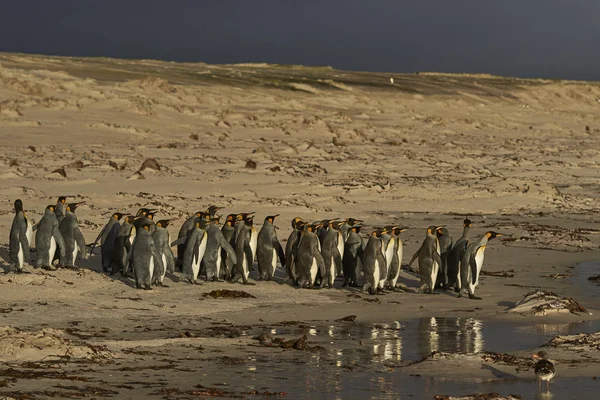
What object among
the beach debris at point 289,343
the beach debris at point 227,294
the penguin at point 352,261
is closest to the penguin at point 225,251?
the beach debris at point 227,294

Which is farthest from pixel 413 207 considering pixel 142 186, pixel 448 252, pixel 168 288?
pixel 168 288

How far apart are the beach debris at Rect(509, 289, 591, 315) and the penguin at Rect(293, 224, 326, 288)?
296 cm

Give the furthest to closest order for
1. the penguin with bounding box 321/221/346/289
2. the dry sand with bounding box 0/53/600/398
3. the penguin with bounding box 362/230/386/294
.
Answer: the penguin with bounding box 321/221/346/289
the penguin with bounding box 362/230/386/294
the dry sand with bounding box 0/53/600/398

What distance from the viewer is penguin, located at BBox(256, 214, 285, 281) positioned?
16.2 metres

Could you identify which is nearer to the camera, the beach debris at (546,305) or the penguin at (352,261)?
the beach debris at (546,305)

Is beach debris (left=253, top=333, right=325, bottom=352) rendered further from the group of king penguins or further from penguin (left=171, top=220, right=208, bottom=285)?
penguin (left=171, top=220, right=208, bottom=285)

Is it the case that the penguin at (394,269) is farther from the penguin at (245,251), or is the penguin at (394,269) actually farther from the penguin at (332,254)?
the penguin at (245,251)

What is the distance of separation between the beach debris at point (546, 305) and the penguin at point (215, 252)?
410 centimetres

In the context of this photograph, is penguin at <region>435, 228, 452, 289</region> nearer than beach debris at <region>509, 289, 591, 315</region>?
No

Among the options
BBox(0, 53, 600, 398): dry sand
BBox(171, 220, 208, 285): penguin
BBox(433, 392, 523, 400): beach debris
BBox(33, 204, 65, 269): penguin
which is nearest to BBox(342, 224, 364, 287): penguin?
BBox(0, 53, 600, 398): dry sand

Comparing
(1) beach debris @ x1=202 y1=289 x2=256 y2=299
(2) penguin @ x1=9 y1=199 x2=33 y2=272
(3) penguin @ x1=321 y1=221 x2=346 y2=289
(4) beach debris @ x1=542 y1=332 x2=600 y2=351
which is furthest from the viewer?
(3) penguin @ x1=321 y1=221 x2=346 y2=289

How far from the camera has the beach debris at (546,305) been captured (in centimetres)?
1352

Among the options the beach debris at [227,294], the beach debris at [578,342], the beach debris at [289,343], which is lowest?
the beach debris at [289,343]

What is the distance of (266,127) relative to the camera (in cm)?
3978
